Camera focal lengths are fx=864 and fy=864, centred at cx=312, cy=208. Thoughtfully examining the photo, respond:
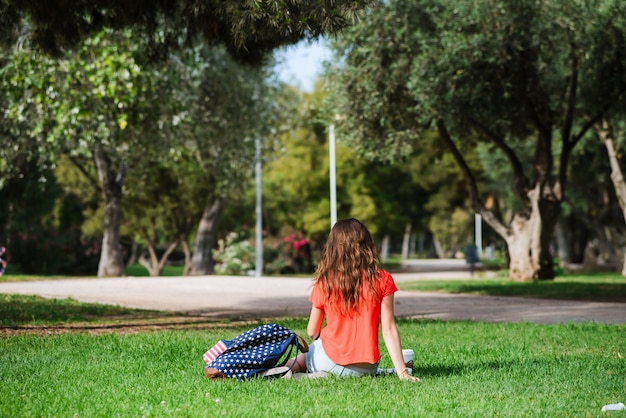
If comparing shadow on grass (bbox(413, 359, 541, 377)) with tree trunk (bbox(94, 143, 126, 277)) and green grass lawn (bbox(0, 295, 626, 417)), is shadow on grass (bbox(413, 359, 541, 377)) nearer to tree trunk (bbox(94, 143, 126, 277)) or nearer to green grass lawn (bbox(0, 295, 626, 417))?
green grass lawn (bbox(0, 295, 626, 417))

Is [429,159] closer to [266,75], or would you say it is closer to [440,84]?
[266,75]

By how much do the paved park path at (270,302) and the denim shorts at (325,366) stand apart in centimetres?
626

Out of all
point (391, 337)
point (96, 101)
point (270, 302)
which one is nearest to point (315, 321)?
point (391, 337)

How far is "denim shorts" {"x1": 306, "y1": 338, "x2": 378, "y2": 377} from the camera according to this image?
21.6ft

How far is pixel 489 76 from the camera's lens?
20453mm

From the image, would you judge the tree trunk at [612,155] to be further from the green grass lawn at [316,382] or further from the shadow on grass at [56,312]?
the green grass lawn at [316,382]

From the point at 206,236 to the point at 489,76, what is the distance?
582 inches

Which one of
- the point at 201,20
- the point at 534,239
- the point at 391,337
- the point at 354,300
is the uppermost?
the point at 201,20

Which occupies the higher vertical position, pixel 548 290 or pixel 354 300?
pixel 354 300

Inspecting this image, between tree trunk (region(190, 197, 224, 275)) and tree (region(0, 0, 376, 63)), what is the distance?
741 inches

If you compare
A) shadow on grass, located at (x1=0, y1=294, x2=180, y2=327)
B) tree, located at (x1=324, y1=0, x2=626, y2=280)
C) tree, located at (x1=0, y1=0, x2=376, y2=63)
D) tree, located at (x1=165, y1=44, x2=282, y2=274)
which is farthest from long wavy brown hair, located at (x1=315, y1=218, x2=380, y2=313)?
tree, located at (x1=165, y1=44, x2=282, y2=274)

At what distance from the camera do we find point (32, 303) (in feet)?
48.0

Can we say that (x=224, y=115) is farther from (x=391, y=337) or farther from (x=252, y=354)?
(x=391, y=337)

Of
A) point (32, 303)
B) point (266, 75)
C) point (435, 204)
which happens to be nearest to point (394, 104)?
point (266, 75)
